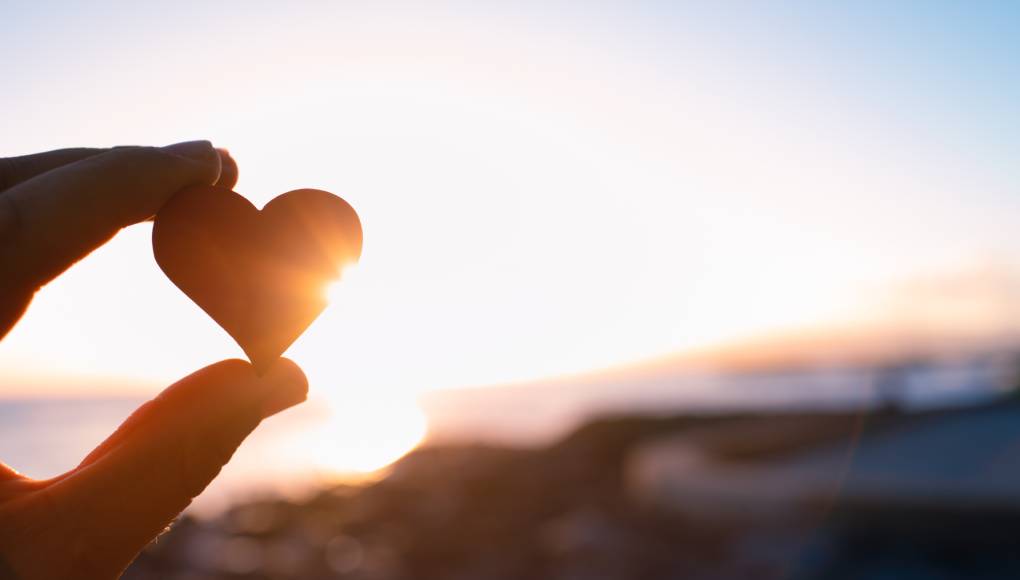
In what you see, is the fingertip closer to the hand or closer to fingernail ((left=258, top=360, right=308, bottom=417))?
the hand

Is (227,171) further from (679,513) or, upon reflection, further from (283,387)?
(679,513)

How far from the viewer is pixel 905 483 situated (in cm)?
989

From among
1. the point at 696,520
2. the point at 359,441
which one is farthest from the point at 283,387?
the point at 359,441

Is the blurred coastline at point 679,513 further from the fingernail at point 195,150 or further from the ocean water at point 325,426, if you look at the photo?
the fingernail at point 195,150

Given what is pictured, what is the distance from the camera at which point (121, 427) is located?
1659mm

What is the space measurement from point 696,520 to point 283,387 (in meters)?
11.6

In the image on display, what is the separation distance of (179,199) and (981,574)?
9.52 metres

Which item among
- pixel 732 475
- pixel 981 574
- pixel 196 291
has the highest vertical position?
pixel 732 475

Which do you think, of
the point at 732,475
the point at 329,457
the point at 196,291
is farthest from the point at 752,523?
the point at 329,457

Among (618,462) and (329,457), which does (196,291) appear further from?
(329,457)

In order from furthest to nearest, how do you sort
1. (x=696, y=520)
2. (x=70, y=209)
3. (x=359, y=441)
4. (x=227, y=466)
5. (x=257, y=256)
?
(x=359, y=441) → (x=227, y=466) → (x=696, y=520) → (x=257, y=256) → (x=70, y=209)

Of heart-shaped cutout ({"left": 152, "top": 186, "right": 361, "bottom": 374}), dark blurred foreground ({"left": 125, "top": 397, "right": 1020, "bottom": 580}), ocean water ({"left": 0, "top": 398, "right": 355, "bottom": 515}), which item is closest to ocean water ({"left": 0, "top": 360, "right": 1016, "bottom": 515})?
ocean water ({"left": 0, "top": 398, "right": 355, "bottom": 515})

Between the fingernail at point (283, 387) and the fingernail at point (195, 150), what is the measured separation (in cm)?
52

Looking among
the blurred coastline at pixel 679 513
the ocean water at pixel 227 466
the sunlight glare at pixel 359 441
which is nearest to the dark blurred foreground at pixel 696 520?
the blurred coastline at pixel 679 513
